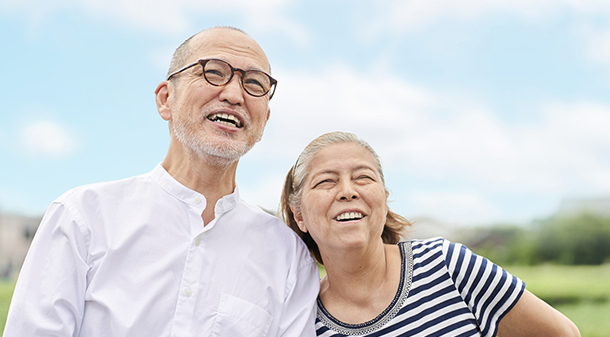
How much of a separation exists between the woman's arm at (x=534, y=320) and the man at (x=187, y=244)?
40.6 inches

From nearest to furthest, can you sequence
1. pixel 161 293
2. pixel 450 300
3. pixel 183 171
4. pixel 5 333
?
pixel 5 333 → pixel 161 293 → pixel 450 300 → pixel 183 171

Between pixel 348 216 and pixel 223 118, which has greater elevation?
pixel 223 118

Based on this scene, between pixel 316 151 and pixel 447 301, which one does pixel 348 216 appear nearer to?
pixel 316 151

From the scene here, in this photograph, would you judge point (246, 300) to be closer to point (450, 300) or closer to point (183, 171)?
point (183, 171)

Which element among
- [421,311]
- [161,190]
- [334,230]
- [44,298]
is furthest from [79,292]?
[421,311]

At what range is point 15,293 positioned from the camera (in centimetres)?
212

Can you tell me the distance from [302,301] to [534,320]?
1186 millimetres

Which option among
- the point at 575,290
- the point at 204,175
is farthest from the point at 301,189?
the point at 575,290

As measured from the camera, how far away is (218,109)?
2527 millimetres

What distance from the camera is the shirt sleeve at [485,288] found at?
2.35 m

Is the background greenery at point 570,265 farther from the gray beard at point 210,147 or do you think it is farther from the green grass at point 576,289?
the gray beard at point 210,147

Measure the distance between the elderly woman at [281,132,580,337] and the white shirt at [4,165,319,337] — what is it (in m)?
0.23

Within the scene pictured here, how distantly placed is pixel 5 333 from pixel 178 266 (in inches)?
30.5

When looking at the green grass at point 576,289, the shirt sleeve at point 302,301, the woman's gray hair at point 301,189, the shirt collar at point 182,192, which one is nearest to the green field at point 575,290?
the green grass at point 576,289
